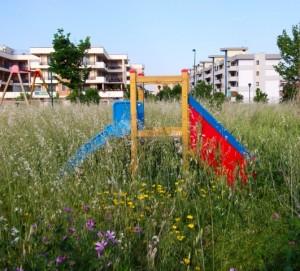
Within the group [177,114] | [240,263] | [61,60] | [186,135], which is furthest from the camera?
[61,60]

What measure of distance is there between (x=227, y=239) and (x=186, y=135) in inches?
71.8

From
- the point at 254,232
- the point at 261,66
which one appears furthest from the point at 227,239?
the point at 261,66

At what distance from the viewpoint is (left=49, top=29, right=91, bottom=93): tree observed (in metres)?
24.8

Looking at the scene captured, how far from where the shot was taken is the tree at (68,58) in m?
24.8

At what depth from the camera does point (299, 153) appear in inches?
143

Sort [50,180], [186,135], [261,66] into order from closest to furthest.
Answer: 1. [50,180]
2. [186,135]
3. [261,66]

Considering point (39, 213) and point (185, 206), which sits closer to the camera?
point (39, 213)

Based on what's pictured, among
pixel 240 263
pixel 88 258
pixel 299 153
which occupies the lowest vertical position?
pixel 240 263

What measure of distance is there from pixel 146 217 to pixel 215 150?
1547 millimetres

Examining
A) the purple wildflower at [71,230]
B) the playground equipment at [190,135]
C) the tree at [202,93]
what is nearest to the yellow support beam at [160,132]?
the playground equipment at [190,135]

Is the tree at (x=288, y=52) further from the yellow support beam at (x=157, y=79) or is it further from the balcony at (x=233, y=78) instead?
the balcony at (x=233, y=78)

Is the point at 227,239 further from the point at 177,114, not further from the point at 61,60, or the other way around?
the point at 61,60

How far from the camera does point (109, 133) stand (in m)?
4.36

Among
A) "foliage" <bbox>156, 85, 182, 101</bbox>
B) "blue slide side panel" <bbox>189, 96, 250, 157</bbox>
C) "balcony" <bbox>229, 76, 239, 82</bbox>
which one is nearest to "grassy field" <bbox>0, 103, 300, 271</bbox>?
"blue slide side panel" <bbox>189, 96, 250, 157</bbox>
